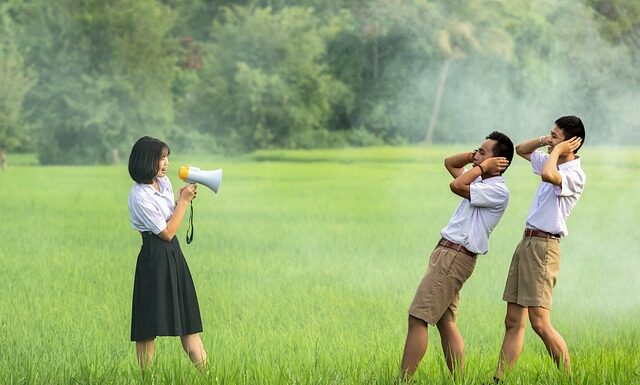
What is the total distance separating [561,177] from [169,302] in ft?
5.85

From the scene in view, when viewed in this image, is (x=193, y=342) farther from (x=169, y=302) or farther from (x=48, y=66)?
(x=48, y=66)

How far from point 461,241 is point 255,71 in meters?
14.4

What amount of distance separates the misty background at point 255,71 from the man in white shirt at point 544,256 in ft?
37.6

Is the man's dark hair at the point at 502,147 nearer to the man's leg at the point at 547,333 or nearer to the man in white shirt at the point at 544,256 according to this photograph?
the man in white shirt at the point at 544,256

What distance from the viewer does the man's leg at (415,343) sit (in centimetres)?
608

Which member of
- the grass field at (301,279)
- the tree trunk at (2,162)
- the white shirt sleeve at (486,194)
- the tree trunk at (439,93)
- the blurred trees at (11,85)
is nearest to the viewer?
the white shirt sleeve at (486,194)

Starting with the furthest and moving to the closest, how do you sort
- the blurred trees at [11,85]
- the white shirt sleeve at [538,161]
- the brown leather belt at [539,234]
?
the blurred trees at [11,85]
the white shirt sleeve at [538,161]
the brown leather belt at [539,234]

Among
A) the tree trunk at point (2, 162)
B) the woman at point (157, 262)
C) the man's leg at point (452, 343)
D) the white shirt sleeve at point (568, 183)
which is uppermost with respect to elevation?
the white shirt sleeve at point (568, 183)

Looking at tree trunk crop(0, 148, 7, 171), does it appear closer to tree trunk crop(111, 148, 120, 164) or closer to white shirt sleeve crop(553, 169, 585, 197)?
tree trunk crop(111, 148, 120, 164)

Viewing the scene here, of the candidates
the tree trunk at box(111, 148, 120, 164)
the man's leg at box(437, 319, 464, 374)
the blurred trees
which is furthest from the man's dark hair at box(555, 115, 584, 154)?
the blurred trees

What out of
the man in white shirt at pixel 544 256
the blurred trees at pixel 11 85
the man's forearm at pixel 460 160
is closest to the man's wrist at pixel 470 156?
the man's forearm at pixel 460 160

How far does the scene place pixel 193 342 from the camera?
20.5 ft

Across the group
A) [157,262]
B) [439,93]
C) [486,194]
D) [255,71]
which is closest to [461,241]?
[486,194]

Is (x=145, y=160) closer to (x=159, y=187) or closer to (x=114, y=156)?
(x=159, y=187)
